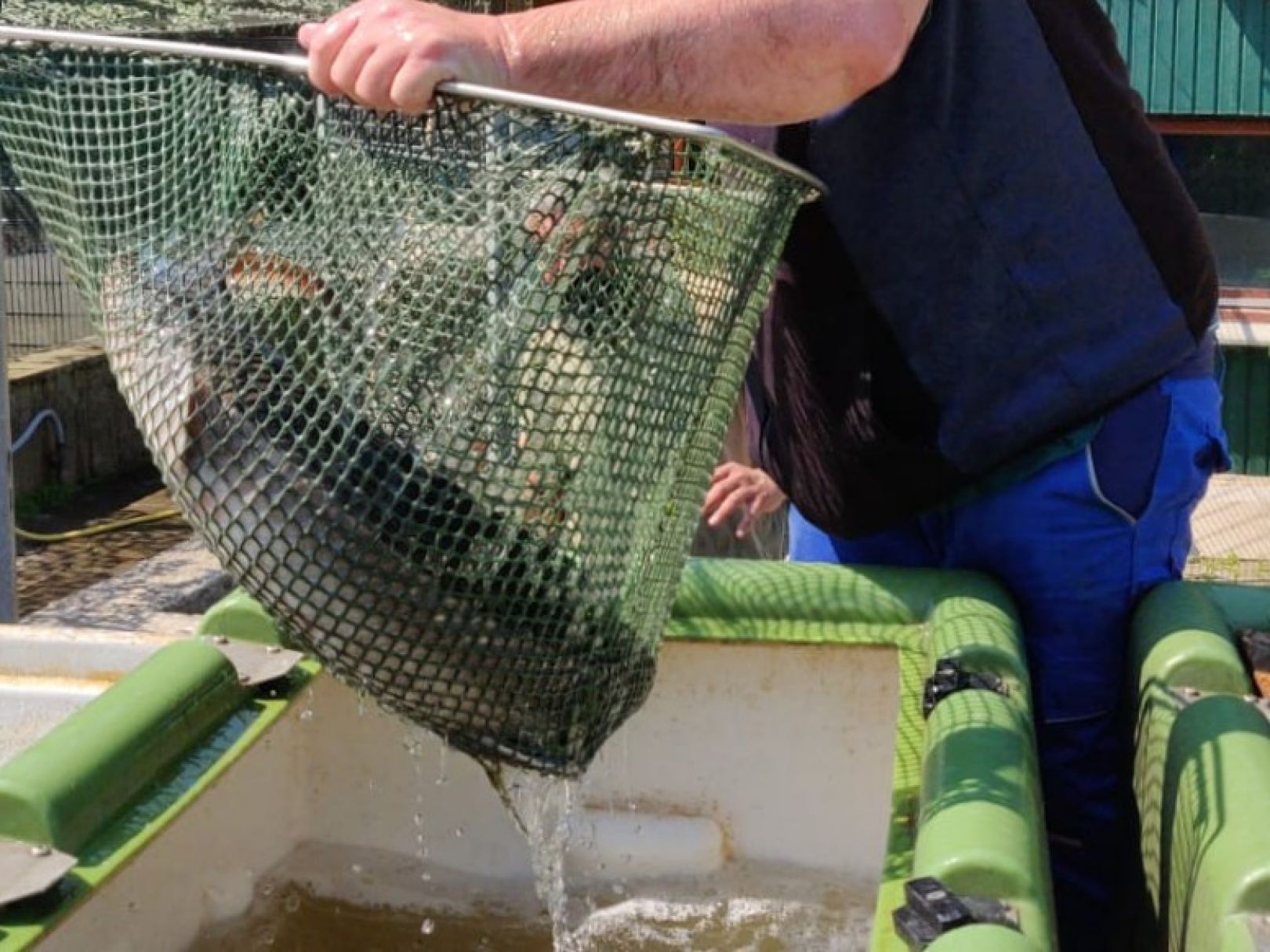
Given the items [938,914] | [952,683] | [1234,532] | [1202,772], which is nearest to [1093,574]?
[952,683]

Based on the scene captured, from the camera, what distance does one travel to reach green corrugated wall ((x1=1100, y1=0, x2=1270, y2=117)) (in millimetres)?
10422

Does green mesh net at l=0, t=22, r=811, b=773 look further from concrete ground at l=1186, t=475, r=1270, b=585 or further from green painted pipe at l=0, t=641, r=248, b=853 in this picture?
concrete ground at l=1186, t=475, r=1270, b=585

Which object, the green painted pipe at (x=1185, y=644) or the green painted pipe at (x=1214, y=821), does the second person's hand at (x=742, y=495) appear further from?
the green painted pipe at (x=1214, y=821)

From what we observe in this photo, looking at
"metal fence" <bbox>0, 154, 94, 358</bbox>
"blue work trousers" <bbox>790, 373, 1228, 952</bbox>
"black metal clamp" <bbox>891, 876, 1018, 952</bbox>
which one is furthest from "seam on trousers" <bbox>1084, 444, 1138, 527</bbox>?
"metal fence" <bbox>0, 154, 94, 358</bbox>

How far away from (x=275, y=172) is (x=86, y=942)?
90cm

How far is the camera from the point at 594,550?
2.10 m

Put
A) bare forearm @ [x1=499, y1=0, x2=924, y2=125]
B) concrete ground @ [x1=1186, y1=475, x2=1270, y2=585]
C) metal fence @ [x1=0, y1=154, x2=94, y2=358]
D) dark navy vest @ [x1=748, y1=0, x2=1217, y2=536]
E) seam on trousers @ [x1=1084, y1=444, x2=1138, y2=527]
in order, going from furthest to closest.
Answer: metal fence @ [x1=0, y1=154, x2=94, y2=358] → concrete ground @ [x1=1186, y1=475, x2=1270, y2=585] → seam on trousers @ [x1=1084, y1=444, x2=1138, y2=527] → dark navy vest @ [x1=748, y1=0, x2=1217, y2=536] → bare forearm @ [x1=499, y1=0, x2=924, y2=125]

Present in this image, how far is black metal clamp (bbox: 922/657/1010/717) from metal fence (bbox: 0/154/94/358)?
7.65m

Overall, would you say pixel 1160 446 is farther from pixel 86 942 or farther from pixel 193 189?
pixel 86 942

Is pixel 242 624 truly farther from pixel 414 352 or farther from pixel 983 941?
pixel 983 941

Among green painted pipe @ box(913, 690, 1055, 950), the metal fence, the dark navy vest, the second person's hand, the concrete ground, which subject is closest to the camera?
green painted pipe @ box(913, 690, 1055, 950)

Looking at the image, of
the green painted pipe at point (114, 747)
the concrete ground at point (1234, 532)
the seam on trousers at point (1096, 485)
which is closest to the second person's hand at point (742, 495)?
the seam on trousers at point (1096, 485)

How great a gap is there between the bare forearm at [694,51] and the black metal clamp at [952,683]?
76 centimetres

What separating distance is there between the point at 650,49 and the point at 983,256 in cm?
73
